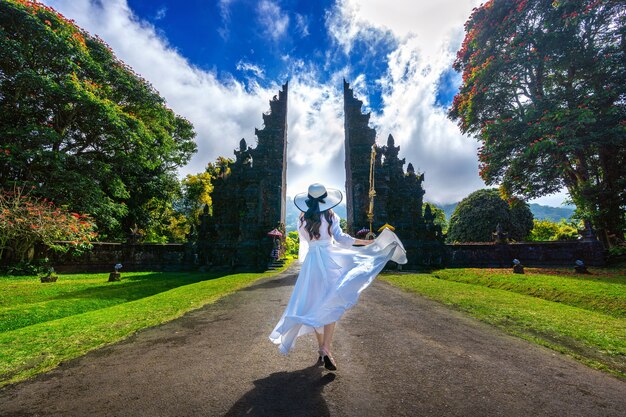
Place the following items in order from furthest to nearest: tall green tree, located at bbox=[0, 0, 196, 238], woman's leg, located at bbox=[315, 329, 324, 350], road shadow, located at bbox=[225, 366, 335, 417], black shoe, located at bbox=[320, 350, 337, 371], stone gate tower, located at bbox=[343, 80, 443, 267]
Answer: stone gate tower, located at bbox=[343, 80, 443, 267], tall green tree, located at bbox=[0, 0, 196, 238], woman's leg, located at bbox=[315, 329, 324, 350], black shoe, located at bbox=[320, 350, 337, 371], road shadow, located at bbox=[225, 366, 335, 417]

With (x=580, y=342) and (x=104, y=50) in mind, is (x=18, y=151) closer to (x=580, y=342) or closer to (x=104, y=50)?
(x=104, y=50)

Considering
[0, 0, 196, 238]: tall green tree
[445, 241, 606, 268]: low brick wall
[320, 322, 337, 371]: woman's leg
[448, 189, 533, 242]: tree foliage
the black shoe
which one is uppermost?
[0, 0, 196, 238]: tall green tree

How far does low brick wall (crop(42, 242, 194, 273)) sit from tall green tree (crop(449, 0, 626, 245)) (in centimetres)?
2546

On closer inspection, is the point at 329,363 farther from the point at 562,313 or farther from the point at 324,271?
the point at 562,313

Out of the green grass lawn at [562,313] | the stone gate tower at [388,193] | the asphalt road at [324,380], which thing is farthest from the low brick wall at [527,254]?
the asphalt road at [324,380]

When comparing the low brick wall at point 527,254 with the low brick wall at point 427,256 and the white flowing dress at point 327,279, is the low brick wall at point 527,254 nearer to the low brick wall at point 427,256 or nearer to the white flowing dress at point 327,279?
the low brick wall at point 427,256

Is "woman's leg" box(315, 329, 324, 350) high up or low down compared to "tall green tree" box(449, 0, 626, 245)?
down

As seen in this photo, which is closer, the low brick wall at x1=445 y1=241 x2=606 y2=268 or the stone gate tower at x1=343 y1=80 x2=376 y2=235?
the low brick wall at x1=445 y1=241 x2=606 y2=268

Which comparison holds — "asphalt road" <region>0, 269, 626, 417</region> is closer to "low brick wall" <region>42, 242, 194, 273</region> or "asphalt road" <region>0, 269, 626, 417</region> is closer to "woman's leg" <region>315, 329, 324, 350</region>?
"woman's leg" <region>315, 329, 324, 350</region>

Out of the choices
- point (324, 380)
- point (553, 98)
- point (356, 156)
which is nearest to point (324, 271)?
point (324, 380)

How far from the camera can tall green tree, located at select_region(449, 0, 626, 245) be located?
608 inches

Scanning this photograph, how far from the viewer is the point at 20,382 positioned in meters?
3.34

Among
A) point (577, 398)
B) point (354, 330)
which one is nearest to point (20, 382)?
point (354, 330)

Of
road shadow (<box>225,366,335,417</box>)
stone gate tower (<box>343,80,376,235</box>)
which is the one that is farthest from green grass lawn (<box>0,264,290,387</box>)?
stone gate tower (<box>343,80,376,235</box>)
